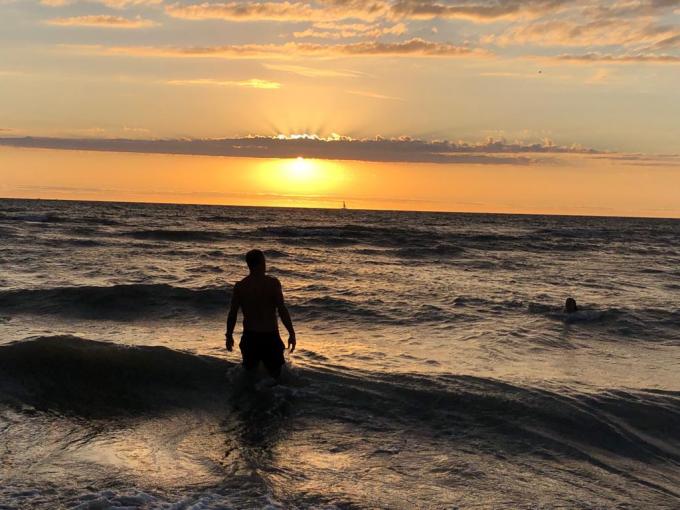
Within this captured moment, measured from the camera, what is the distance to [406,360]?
984 centimetres

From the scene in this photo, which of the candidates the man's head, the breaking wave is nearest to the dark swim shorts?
the breaking wave

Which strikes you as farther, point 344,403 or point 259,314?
point 344,403

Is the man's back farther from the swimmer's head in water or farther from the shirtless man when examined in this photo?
the swimmer's head in water

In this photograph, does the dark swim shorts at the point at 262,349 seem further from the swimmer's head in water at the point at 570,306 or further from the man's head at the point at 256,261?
A: the swimmer's head in water at the point at 570,306

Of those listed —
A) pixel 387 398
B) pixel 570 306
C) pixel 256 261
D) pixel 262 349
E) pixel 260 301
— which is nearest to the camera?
pixel 256 261

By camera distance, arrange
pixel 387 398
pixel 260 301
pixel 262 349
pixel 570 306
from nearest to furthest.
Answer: pixel 260 301 < pixel 262 349 < pixel 387 398 < pixel 570 306

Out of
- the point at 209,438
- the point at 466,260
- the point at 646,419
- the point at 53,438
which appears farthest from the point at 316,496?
the point at 466,260

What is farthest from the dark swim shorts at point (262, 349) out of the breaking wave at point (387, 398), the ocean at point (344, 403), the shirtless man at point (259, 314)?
the breaking wave at point (387, 398)

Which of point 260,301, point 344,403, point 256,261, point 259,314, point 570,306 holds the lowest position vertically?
point 344,403

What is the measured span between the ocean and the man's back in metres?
0.98

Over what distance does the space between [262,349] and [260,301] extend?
23.5 inches

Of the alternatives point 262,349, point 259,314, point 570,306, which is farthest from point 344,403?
point 570,306

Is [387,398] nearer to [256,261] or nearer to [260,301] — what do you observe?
[260,301]

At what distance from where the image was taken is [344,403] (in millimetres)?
7785
